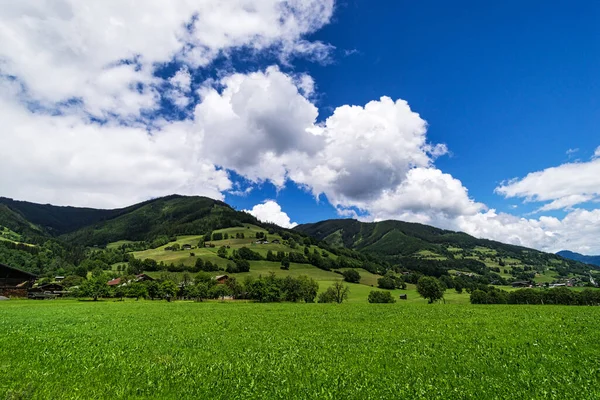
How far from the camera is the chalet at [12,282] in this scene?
8431 cm

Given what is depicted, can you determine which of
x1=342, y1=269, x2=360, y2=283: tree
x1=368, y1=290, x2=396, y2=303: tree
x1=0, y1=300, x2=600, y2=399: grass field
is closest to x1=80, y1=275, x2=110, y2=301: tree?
x1=0, y1=300, x2=600, y2=399: grass field

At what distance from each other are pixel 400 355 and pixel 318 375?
501cm

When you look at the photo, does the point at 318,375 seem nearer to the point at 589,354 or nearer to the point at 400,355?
the point at 400,355

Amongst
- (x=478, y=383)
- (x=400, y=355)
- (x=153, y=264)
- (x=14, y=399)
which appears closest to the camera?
(x=14, y=399)

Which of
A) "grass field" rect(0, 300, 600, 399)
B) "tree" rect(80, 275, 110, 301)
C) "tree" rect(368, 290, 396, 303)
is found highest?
"grass field" rect(0, 300, 600, 399)

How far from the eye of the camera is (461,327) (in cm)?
2322

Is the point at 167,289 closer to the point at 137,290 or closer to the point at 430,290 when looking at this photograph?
the point at 137,290

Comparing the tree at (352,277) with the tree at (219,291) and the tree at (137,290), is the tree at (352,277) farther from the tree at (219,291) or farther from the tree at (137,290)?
the tree at (137,290)

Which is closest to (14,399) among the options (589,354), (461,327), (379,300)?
(589,354)

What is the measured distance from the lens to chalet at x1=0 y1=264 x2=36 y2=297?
8431cm

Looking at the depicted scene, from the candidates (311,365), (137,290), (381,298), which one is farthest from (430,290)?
(311,365)

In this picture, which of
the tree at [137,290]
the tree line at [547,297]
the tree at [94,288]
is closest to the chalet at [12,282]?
the tree at [94,288]

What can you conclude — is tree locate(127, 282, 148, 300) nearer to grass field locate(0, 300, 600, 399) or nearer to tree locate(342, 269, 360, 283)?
grass field locate(0, 300, 600, 399)

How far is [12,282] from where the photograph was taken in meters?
86.1
